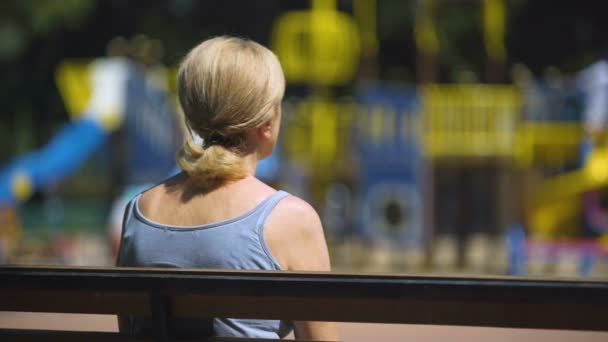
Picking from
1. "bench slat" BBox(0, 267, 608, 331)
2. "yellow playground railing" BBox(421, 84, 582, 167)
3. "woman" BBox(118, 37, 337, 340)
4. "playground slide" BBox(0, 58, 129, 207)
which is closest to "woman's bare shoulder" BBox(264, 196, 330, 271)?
"woman" BBox(118, 37, 337, 340)

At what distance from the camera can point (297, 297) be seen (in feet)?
5.16

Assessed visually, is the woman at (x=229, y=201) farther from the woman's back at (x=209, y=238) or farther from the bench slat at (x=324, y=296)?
the bench slat at (x=324, y=296)

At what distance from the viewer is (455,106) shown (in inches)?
424

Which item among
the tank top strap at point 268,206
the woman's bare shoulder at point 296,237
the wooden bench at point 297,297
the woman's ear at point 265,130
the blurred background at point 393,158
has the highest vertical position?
the woman's ear at point 265,130

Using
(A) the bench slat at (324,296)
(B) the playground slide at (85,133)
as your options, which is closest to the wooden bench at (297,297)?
(A) the bench slat at (324,296)

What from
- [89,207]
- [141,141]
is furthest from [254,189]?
[89,207]

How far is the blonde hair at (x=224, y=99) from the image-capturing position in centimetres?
180

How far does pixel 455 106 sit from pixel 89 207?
38.1 ft

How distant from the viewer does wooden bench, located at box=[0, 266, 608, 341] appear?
148 centimetres

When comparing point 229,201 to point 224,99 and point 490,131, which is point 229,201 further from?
point 490,131

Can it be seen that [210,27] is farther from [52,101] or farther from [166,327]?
[166,327]

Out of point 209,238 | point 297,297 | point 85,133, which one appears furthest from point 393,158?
point 297,297

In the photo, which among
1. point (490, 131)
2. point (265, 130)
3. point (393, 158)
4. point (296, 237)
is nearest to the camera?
point (296, 237)

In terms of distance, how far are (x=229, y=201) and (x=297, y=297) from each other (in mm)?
327
